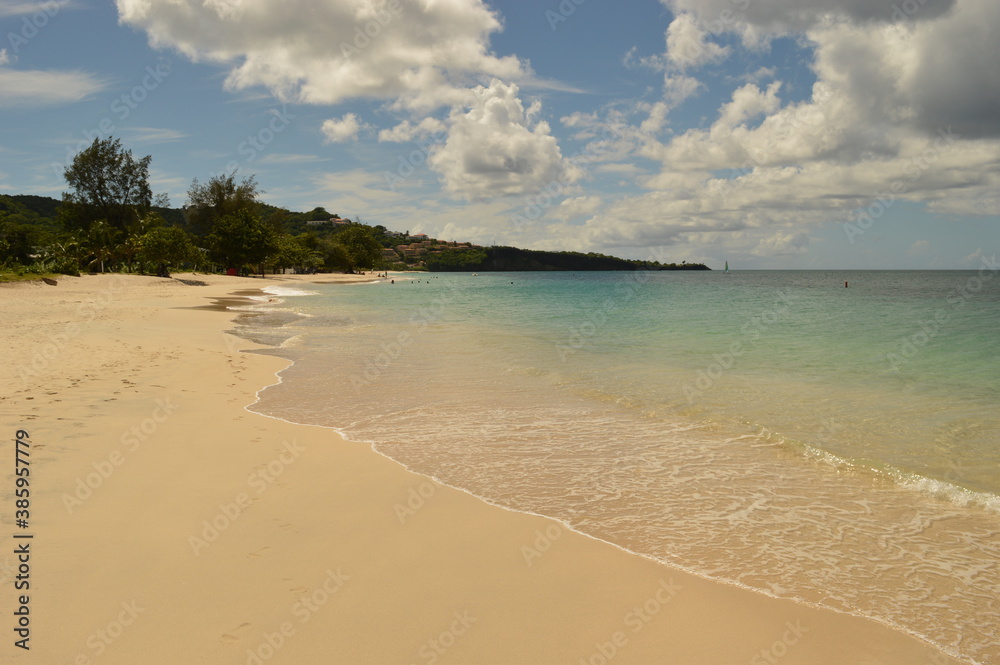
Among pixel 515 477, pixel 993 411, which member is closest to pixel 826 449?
pixel 515 477

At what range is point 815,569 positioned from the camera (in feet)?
15.8

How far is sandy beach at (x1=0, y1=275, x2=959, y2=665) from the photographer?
3.59m

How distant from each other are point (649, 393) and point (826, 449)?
4223 mm

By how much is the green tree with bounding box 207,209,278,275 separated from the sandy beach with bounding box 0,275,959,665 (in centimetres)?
8088

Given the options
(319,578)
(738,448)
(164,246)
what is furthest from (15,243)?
(738,448)

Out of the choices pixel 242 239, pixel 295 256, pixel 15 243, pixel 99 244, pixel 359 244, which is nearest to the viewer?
pixel 15 243

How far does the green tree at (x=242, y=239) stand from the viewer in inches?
3196

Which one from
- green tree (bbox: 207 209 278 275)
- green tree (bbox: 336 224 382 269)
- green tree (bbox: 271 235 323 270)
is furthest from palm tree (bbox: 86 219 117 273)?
green tree (bbox: 336 224 382 269)

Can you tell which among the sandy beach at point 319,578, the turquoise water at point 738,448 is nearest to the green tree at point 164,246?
the turquoise water at point 738,448

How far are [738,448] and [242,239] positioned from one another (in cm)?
8473

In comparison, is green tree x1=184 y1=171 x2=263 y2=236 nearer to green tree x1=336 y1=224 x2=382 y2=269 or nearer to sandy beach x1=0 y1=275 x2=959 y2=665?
green tree x1=336 y1=224 x2=382 y2=269

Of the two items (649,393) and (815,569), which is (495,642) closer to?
(815,569)

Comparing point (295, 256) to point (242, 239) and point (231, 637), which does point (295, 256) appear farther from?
point (231, 637)

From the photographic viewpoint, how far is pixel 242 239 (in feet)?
267
